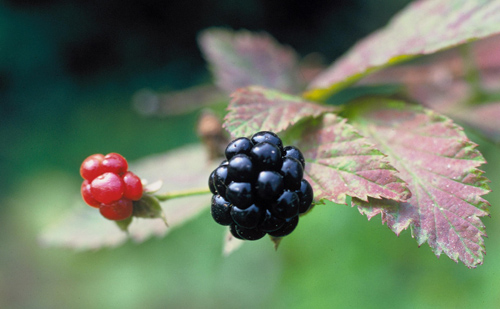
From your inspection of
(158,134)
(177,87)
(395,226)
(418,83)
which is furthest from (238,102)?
(177,87)

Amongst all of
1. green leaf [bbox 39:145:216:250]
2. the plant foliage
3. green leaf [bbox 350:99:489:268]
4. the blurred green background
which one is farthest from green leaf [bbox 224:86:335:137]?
the blurred green background

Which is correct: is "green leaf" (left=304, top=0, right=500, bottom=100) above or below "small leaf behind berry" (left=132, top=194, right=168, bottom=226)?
above

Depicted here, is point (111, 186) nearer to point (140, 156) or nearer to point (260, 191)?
point (260, 191)

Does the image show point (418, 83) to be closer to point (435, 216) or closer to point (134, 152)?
point (435, 216)

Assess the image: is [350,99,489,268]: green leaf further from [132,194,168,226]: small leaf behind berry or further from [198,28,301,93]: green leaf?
[198,28,301,93]: green leaf

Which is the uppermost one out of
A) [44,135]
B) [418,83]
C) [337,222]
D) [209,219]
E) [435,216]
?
[435,216]

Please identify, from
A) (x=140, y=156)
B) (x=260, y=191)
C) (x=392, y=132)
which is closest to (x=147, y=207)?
(x=260, y=191)
